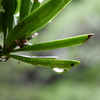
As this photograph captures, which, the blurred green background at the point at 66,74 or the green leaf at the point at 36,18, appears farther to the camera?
the blurred green background at the point at 66,74

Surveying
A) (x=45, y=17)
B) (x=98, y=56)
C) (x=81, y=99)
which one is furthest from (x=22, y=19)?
(x=81, y=99)

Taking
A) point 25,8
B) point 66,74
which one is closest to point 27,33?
point 25,8

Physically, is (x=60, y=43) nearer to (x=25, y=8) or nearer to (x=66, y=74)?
(x=25, y=8)

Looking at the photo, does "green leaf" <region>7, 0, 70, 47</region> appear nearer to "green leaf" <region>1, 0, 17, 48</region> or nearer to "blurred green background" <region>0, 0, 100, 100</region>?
"green leaf" <region>1, 0, 17, 48</region>

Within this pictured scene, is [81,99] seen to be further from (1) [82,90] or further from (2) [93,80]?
(2) [93,80]

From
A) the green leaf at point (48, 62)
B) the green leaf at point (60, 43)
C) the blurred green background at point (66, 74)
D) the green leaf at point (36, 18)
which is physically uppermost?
the green leaf at point (36, 18)

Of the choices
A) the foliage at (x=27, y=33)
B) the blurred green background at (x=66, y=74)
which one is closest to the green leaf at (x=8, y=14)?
the foliage at (x=27, y=33)

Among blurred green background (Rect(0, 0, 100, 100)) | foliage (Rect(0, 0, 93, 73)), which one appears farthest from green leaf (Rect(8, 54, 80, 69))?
blurred green background (Rect(0, 0, 100, 100))

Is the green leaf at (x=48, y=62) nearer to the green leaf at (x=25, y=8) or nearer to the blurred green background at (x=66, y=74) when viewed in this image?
the green leaf at (x=25, y=8)
